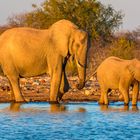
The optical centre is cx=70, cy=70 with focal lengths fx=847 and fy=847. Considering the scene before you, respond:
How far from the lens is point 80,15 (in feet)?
135

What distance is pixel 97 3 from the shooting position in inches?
1644

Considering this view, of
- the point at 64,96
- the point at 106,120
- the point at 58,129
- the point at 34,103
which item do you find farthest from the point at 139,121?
the point at 64,96

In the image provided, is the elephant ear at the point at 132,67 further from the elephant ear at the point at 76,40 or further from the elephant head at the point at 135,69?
the elephant ear at the point at 76,40

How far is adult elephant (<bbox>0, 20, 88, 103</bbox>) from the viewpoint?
70.5 ft

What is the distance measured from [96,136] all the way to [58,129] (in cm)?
103

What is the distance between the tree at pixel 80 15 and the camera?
40.8m

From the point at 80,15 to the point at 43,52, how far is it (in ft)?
64.2

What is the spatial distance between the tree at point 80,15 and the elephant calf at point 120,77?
60.5 ft

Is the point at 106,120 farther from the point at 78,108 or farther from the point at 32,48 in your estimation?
the point at 32,48

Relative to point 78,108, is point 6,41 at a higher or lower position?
higher

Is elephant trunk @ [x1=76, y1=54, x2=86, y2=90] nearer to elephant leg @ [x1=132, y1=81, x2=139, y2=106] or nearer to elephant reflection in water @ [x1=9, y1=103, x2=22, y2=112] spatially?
elephant leg @ [x1=132, y1=81, x2=139, y2=106]

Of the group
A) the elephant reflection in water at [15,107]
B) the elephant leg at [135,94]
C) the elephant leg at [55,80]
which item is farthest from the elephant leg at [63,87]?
the elephant leg at [135,94]

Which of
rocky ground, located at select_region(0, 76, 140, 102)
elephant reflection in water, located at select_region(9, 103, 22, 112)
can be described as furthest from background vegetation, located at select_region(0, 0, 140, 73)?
elephant reflection in water, located at select_region(9, 103, 22, 112)

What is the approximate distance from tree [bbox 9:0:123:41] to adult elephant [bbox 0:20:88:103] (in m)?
18.5
